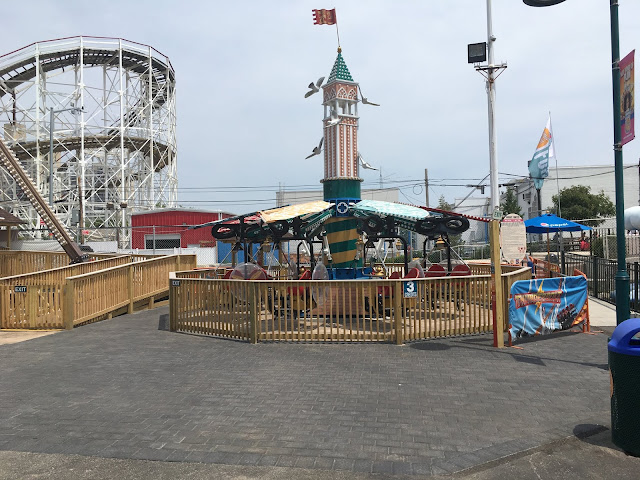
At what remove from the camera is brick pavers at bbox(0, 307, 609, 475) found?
4785 mm

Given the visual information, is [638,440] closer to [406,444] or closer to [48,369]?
[406,444]

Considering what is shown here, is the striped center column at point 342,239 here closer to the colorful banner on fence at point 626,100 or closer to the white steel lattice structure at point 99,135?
the colorful banner on fence at point 626,100

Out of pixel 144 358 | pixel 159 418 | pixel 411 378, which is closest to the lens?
pixel 159 418

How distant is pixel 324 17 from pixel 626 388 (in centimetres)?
1450

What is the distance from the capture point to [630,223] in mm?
28062

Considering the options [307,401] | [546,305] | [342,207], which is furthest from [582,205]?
[307,401]

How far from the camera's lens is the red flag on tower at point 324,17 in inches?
629

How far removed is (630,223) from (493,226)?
23.9m

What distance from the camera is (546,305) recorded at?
978cm

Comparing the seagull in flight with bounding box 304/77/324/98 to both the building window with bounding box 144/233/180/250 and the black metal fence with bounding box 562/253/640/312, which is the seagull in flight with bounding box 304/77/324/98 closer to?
the black metal fence with bounding box 562/253/640/312

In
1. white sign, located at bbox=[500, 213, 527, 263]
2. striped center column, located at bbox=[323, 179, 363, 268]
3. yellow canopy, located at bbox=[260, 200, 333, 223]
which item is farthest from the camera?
white sign, located at bbox=[500, 213, 527, 263]

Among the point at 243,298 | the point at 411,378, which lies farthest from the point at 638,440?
the point at 243,298

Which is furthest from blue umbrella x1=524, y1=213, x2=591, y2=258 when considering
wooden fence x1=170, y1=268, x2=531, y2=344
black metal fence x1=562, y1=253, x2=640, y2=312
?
wooden fence x1=170, y1=268, x2=531, y2=344

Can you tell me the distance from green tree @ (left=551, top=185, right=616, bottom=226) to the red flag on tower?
146 feet
